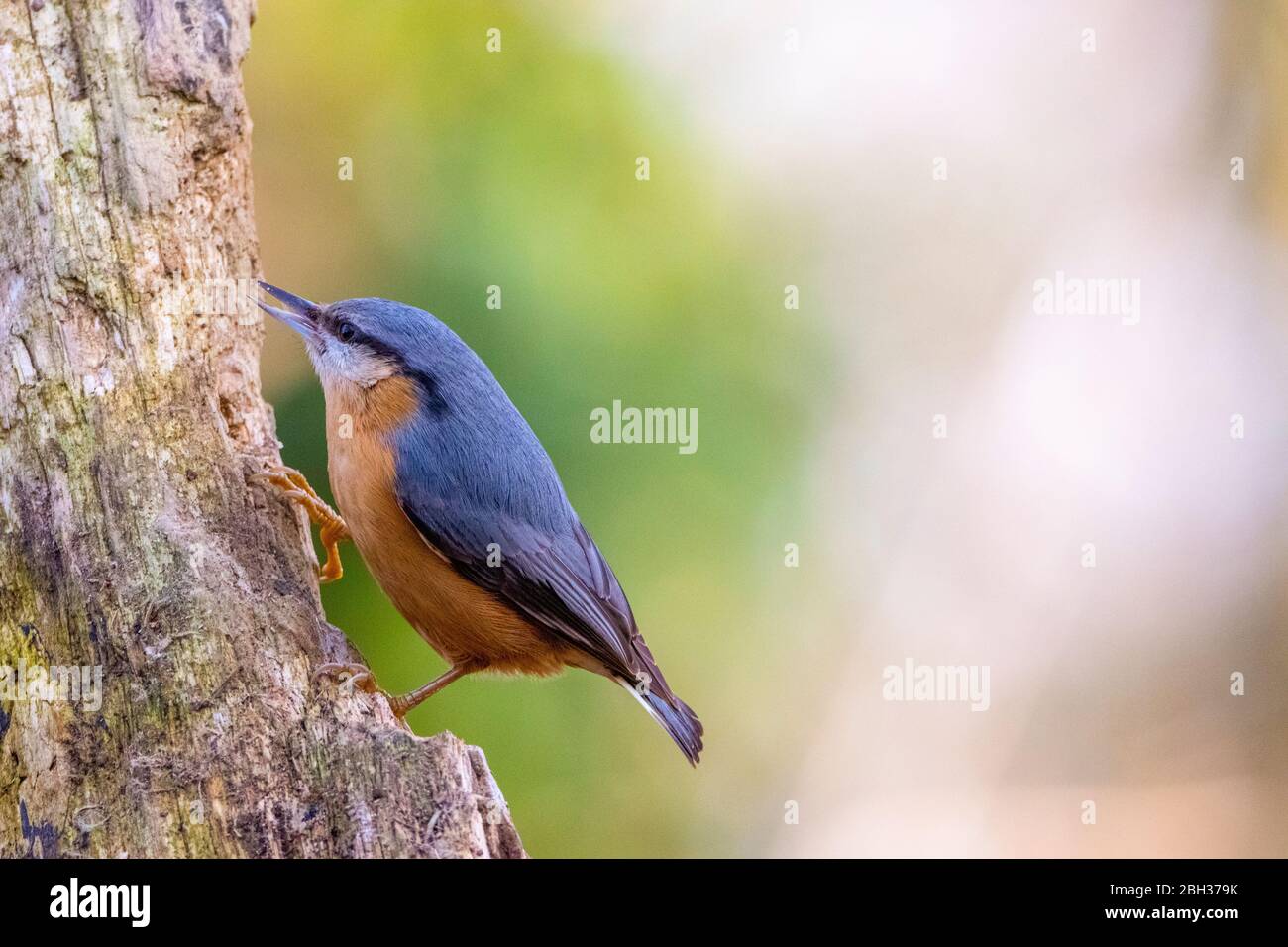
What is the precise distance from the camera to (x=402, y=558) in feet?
11.4

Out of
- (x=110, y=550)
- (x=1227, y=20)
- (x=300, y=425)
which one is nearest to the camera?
(x=110, y=550)

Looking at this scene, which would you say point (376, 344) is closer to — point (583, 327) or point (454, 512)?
point (454, 512)

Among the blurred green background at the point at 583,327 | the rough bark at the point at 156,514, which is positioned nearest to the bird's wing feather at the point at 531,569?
the rough bark at the point at 156,514

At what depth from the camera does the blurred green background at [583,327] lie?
15.8 ft

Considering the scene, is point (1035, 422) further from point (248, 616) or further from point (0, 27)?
point (0, 27)

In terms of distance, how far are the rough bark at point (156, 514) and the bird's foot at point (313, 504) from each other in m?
0.05

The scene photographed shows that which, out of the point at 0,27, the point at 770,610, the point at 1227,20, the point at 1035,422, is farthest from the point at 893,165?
the point at 0,27

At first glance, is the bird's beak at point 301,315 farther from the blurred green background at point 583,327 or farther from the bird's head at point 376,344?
the blurred green background at point 583,327

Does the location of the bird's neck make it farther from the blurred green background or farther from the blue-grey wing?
the blurred green background

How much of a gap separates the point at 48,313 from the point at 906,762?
4.97m

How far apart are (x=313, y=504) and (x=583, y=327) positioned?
1902 mm

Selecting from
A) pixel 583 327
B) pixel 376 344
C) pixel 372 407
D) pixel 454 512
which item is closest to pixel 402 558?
pixel 454 512

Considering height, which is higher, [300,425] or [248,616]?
[300,425]

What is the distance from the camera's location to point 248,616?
2.81m
